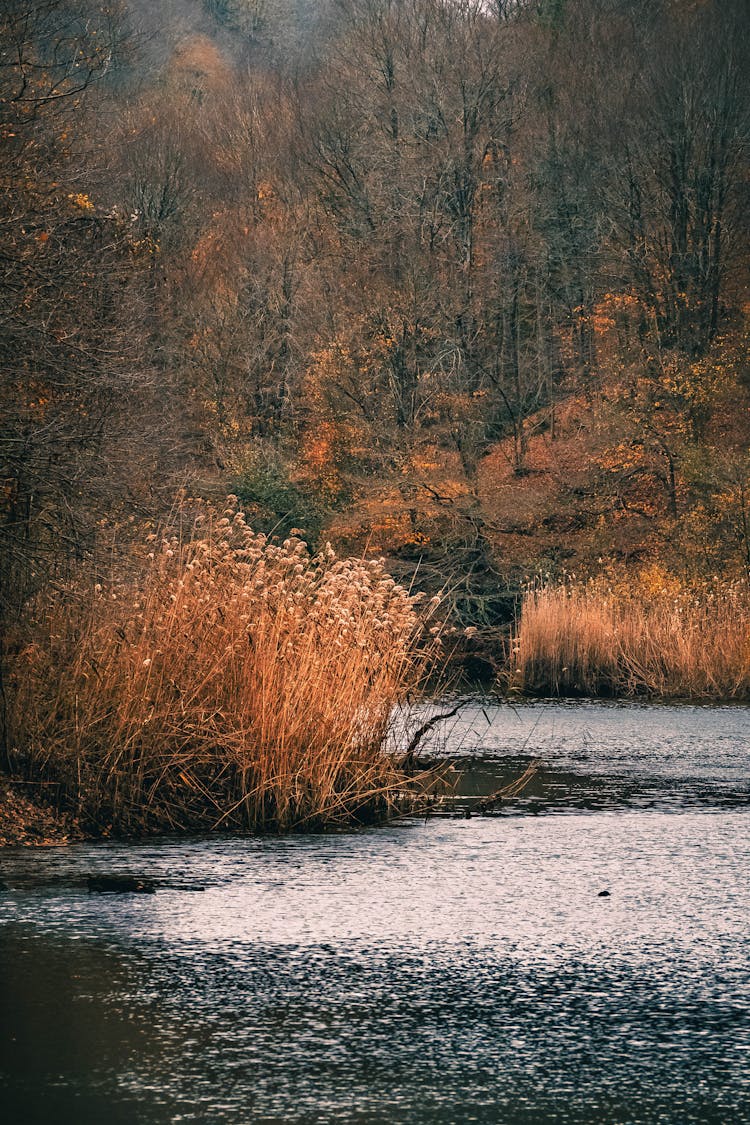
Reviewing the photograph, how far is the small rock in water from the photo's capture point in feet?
27.4

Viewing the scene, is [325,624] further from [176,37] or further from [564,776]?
[176,37]

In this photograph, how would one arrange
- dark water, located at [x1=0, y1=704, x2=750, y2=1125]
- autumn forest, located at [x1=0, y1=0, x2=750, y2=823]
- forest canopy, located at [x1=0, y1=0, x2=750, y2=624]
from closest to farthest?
dark water, located at [x1=0, y1=704, x2=750, y2=1125], autumn forest, located at [x1=0, y1=0, x2=750, y2=823], forest canopy, located at [x1=0, y1=0, x2=750, y2=624]

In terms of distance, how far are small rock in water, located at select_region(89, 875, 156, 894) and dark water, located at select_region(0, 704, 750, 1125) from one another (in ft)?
0.49

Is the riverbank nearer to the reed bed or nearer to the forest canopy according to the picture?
the reed bed

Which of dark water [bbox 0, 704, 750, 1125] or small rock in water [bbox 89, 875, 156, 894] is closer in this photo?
dark water [bbox 0, 704, 750, 1125]

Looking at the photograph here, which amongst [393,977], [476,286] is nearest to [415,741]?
[393,977]

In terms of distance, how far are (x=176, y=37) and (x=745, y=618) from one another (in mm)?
42845

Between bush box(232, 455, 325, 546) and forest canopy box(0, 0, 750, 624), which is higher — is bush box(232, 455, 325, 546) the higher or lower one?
the lower one

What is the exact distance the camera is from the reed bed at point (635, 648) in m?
22.8

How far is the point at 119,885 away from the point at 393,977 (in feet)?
7.82

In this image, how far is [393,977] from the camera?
6.50 metres

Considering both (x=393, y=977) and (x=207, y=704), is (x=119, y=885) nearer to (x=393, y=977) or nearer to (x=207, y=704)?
(x=393, y=977)

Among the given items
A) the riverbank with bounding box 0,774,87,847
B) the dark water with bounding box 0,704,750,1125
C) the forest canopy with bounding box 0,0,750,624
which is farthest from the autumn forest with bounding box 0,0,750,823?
the dark water with bounding box 0,704,750,1125

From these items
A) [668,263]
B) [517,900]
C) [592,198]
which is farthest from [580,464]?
[517,900]
